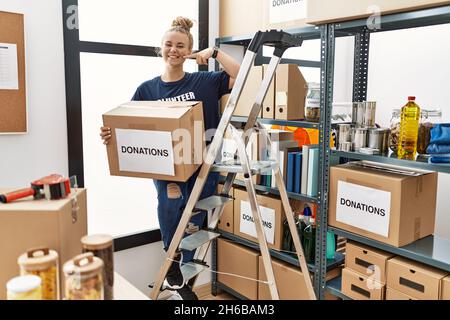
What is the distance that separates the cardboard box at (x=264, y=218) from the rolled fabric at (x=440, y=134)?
933mm

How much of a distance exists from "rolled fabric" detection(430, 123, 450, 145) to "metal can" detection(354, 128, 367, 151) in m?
0.32

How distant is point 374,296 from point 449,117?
→ 63.1 inches

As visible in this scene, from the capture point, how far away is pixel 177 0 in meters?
2.74

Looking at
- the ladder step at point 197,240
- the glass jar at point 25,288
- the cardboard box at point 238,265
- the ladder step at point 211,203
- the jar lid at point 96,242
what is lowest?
the cardboard box at point 238,265

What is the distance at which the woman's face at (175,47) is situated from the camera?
218 centimetres

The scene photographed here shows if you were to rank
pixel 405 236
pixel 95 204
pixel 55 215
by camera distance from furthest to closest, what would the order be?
1. pixel 95 204
2. pixel 405 236
3. pixel 55 215

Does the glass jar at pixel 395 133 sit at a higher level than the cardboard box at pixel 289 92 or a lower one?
lower

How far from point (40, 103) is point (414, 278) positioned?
2.02 m

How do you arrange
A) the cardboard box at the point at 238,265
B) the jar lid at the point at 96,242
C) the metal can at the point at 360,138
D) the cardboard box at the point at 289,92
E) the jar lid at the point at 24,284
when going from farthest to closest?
1. the cardboard box at the point at 238,265
2. the cardboard box at the point at 289,92
3. the metal can at the point at 360,138
4. the jar lid at the point at 96,242
5. the jar lid at the point at 24,284

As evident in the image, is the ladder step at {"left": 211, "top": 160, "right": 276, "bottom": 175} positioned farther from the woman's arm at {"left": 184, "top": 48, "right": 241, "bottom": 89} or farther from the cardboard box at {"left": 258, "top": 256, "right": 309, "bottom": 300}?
the cardboard box at {"left": 258, "top": 256, "right": 309, "bottom": 300}

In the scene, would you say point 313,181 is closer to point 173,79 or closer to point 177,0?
point 173,79

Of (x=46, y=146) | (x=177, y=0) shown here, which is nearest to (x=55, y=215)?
(x=46, y=146)

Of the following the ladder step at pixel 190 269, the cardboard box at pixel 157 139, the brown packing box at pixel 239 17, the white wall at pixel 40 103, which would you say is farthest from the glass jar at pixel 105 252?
the brown packing box at pixel 239 17

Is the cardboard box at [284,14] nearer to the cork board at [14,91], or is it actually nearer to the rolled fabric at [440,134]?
the rolled fabric at [440,134]
